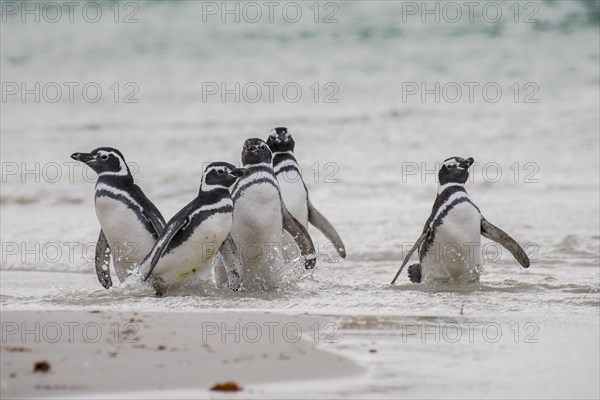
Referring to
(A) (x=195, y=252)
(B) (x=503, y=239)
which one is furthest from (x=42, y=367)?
(B) (x=503, y=239)

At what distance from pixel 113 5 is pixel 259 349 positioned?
2168 cm

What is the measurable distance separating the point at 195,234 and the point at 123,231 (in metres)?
0.62

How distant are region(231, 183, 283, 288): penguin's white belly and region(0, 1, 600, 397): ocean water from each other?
22 cm

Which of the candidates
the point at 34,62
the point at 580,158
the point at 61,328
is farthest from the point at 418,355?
the point at 34,62

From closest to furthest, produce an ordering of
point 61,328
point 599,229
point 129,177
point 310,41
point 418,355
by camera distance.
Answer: point 418,355 < point 61,328 < point 129,177 < point 599,229 < point 310,41

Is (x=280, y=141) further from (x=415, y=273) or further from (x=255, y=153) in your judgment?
(x=415, y=273)

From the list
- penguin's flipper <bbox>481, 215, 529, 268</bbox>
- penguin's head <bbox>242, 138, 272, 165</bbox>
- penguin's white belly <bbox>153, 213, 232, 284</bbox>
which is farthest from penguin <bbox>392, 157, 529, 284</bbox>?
penguin's white belly <bbox>153, 213, 232, 284</bbox>

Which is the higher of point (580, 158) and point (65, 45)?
point (65, 45)

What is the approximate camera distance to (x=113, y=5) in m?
25.4

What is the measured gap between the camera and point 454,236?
23.0 ft

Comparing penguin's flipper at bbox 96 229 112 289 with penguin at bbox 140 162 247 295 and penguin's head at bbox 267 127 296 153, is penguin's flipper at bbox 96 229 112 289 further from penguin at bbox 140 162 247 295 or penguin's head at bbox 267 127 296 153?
penguin's head at bbox 267 127 296 153

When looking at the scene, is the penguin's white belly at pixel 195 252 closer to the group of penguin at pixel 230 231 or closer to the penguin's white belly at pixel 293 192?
the group of penguin at pixel 230 231

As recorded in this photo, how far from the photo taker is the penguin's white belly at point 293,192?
755cm

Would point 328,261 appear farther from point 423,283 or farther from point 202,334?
point 202,334
